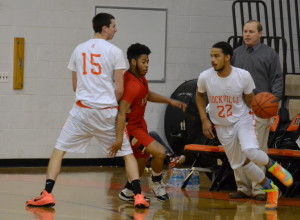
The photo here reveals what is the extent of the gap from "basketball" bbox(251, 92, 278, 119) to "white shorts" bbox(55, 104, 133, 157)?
4.22ft

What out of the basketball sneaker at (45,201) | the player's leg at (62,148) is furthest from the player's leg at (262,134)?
the basketball sneaker at (45,201)

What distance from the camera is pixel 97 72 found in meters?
6.32

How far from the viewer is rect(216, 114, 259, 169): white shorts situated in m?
6.74

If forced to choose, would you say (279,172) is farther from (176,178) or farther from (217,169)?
(176,178)

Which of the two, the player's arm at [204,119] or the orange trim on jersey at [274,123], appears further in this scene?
the orange trim on jersey at [274,123]

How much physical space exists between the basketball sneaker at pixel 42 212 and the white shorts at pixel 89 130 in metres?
0.55

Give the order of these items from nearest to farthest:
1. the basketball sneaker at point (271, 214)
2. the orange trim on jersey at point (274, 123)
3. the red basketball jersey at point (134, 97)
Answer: the basketball sneaker at point (271, 214) < the red basketball jersey at point (134, 97) < the orange trim on jersey at point (274, 123)

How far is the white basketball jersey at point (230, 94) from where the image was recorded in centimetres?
682

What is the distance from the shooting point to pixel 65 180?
28.0ft

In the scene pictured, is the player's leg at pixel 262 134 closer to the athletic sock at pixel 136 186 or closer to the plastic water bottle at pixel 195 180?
the plastic water bottle at pixel 195 180

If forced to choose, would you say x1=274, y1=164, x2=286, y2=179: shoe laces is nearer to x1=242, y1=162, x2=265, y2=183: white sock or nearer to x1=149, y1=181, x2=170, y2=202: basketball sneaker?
x1=242, y1=162, x2=265, y2=183: white sock

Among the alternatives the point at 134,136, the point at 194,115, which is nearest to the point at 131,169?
the point at 134,136

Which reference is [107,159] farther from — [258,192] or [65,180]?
[258,192]

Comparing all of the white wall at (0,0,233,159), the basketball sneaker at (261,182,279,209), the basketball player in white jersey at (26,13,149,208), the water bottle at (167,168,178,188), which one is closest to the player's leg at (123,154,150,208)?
the basketball player in white jersey at (26,13,149,208)
